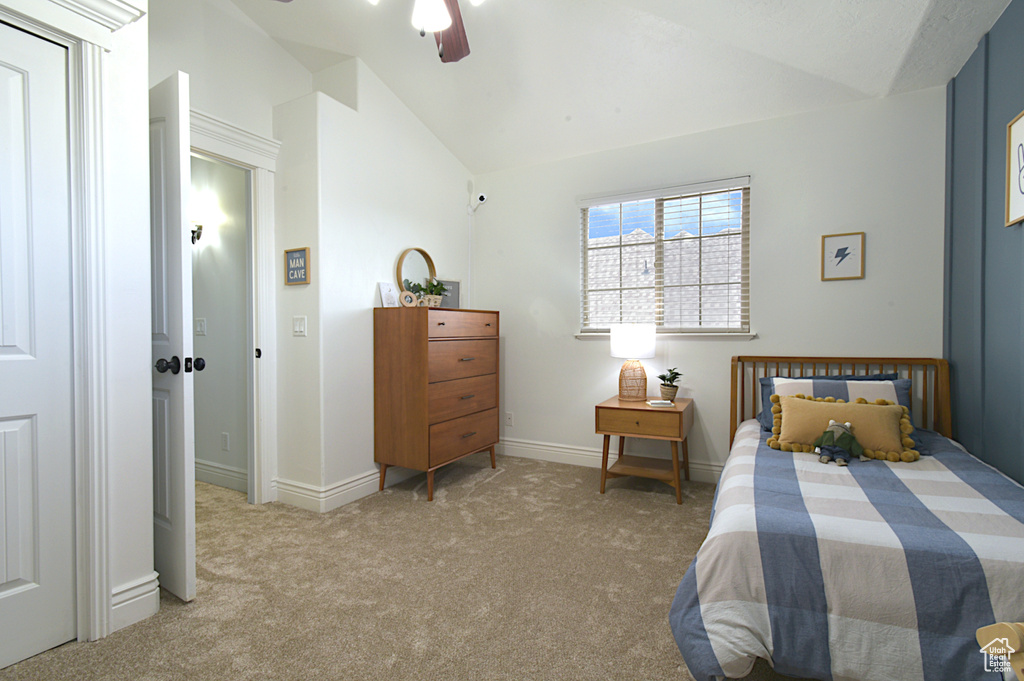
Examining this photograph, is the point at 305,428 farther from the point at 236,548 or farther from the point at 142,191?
the point at 142,191

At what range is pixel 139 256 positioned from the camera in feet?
5.83

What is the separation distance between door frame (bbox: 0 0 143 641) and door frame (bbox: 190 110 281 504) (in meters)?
1.26

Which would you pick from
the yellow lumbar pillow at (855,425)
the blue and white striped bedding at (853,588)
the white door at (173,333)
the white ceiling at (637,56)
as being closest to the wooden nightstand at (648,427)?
the yellow lumbar pillow at (855,425)

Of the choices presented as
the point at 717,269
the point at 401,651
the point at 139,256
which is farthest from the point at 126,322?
the point at 717,269

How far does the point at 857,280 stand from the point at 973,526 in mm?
1918

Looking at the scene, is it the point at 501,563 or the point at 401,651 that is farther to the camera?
the point at 501,563

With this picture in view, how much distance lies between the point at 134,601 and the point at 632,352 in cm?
278

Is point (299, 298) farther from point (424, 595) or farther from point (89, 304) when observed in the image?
point (424, 595)

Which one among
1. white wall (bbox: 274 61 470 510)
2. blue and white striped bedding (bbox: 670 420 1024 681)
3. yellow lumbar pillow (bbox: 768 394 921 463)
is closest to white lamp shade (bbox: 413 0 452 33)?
white wall (bbox: 274 61 470 510)

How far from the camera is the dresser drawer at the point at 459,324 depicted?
3.06 meters

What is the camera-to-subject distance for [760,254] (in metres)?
3.18

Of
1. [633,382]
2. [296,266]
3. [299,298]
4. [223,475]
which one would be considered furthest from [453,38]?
[223,475]

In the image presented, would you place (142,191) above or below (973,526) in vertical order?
above

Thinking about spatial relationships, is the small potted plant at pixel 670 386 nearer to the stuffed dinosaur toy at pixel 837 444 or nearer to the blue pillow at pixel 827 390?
the blue pillow at pixel 827 390
